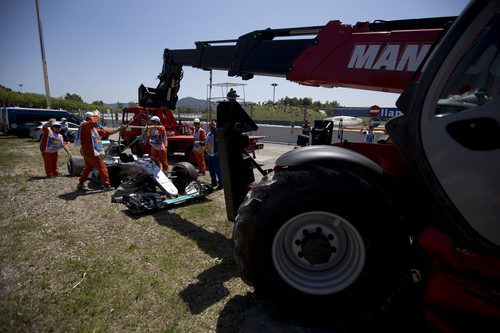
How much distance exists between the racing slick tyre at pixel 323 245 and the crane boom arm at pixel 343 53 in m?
1.24

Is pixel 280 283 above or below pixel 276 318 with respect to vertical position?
above

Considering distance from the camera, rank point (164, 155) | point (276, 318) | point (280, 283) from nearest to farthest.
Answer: point (280, 283) → point (276, 318) → point (164, 155)

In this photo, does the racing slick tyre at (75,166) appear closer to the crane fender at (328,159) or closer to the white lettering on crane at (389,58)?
the crane fender at (328,159)

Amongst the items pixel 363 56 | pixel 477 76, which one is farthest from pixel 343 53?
pixel 477 76

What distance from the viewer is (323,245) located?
7.09 feet

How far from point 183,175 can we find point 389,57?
493 cm

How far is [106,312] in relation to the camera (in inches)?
96.9

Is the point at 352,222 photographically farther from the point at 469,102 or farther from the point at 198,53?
the point at 198,53

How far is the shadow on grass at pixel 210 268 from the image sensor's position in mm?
2658

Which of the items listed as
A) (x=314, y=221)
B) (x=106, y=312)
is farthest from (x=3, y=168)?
(x=314, y=221)

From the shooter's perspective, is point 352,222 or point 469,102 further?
point 352,222

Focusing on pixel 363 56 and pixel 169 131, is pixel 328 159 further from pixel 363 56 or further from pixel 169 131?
pixel 169 131

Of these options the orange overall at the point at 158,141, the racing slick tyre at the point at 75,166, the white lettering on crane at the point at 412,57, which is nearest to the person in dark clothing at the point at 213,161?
the orange overall at the point at 158,141

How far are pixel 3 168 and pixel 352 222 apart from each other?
37.5 ft
